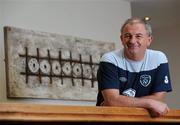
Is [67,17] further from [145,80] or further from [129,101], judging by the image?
[129,101]

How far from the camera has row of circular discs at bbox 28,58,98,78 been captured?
3.17 metres

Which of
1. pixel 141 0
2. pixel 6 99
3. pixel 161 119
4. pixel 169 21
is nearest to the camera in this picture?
pixel 161 119

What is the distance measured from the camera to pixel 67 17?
3.54m

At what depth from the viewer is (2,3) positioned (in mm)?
3100

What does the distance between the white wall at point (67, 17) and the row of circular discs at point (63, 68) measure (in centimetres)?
26

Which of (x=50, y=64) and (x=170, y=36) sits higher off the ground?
(x=170, y=36)

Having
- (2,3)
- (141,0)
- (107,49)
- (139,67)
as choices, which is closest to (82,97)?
(107,49)

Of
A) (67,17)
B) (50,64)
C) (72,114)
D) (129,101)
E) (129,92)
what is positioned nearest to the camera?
(72,114)

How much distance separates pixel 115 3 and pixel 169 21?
1430 mm

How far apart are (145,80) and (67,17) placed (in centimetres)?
187

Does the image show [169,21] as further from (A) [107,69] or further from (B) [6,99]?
(A) [107,69]

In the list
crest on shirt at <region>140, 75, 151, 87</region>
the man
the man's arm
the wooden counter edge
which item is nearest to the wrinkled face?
the man

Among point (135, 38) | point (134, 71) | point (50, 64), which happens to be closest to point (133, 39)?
point (135, 38)

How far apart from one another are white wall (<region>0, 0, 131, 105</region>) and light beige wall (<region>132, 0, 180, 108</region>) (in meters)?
0.75
